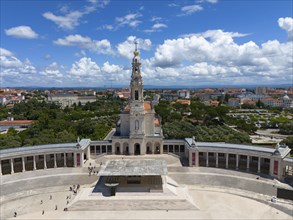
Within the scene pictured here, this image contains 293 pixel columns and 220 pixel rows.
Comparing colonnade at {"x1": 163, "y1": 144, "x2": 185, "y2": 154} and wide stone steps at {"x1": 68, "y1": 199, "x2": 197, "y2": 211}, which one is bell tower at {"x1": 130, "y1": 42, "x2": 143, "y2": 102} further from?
wide stone steps at {"x1": 68, "y1": 199, "x2": 197, "y2": 211}

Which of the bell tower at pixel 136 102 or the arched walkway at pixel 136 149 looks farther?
the arched walkway at pixel 136 149

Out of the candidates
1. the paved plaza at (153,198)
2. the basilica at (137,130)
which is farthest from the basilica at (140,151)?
the paved plaza at (153,198)

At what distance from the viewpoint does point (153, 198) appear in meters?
→ 35.0

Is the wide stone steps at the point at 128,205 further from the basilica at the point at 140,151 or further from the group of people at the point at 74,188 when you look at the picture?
the basilica at the point at 140,151

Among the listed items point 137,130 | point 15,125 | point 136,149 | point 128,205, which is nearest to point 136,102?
point 137,130

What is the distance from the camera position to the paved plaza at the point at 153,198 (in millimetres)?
32969

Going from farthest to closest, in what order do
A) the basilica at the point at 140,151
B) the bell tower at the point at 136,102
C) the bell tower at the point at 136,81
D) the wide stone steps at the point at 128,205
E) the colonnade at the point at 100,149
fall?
the colonnade at the point at 100,149 < the bell tower at the point at 136,81 < the bell tower at the point at 136,102 < the basilica at the point at 140,151 < the wide stone steps at the point at 128,205

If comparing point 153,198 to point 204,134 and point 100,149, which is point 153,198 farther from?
point 204,134

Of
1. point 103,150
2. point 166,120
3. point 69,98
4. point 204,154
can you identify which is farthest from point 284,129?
point 69,98

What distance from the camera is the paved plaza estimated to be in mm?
32969

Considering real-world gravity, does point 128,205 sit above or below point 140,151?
below

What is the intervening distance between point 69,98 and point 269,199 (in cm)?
18101

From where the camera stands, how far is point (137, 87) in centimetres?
5394

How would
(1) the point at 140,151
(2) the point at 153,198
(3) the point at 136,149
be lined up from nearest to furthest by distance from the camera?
(2) the point at 153,198
(1) the point at 140,151
(3) the point at 136,149
